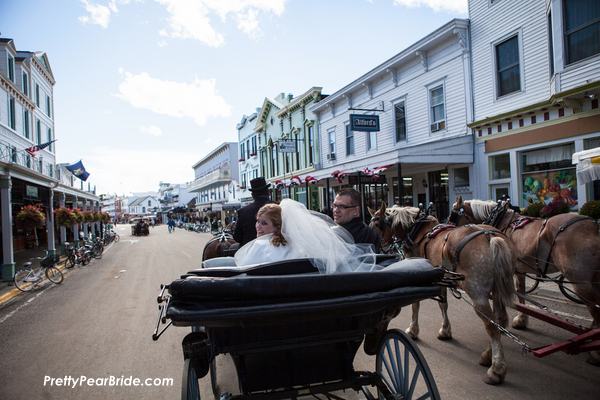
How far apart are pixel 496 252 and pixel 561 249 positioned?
1.49m

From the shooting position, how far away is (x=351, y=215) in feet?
13.2

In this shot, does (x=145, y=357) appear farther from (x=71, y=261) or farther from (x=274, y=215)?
(x=71, y=261)

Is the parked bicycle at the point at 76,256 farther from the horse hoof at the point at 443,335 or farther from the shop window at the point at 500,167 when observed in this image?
the shop window at the point at 500,167

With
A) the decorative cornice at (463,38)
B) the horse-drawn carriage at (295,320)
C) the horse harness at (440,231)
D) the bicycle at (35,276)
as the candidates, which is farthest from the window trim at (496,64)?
the bicycle at (35,276)

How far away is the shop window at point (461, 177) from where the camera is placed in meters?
12.8

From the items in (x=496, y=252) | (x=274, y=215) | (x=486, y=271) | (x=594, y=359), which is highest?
(x=274, y=215)

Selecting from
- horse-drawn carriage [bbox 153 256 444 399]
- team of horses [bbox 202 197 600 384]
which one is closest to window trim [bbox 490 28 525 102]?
team of horses [bbox 202 197 600 384]

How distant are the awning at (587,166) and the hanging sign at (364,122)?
9800 millimetres

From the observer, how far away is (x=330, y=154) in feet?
70.5

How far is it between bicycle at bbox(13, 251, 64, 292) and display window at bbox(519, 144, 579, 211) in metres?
14.4

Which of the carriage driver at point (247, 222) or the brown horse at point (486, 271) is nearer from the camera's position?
the brown horse at point (486, 271)

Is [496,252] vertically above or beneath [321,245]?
beneath

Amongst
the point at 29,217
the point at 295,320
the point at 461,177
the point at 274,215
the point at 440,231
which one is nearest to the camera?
the point at 295,320

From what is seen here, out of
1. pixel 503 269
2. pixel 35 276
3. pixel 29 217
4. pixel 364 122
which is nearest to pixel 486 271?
pixel 503 269
